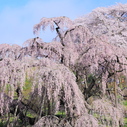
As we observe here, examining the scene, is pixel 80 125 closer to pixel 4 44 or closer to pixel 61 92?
pixel 61 92

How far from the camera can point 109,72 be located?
689 cm

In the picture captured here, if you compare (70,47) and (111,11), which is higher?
(111,11)

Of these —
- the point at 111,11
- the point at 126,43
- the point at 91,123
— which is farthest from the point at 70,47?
the point at 111,11

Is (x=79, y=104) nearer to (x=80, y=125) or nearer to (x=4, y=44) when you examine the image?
(x=80, y=125)

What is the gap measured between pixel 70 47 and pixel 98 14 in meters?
11.1

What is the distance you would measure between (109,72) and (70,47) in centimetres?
148

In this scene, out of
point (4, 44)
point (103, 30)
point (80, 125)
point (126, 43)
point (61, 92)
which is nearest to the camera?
point (80, 125)

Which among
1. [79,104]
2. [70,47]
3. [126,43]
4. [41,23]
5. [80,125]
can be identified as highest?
[126,43]

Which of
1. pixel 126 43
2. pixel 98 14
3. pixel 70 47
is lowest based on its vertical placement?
pixel 70 47

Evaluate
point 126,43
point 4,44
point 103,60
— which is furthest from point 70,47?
point 126,43

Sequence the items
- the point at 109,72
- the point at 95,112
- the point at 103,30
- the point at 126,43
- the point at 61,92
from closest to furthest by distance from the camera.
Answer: the point at 61,92, the point at 95,112, the point at 109,72, the point at 126,43, the point at 103,30

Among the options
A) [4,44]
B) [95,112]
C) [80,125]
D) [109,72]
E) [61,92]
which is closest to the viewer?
[80,125]

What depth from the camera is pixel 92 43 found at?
6.66 metres

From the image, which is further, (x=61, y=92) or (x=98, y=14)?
(x=98, y=14)
